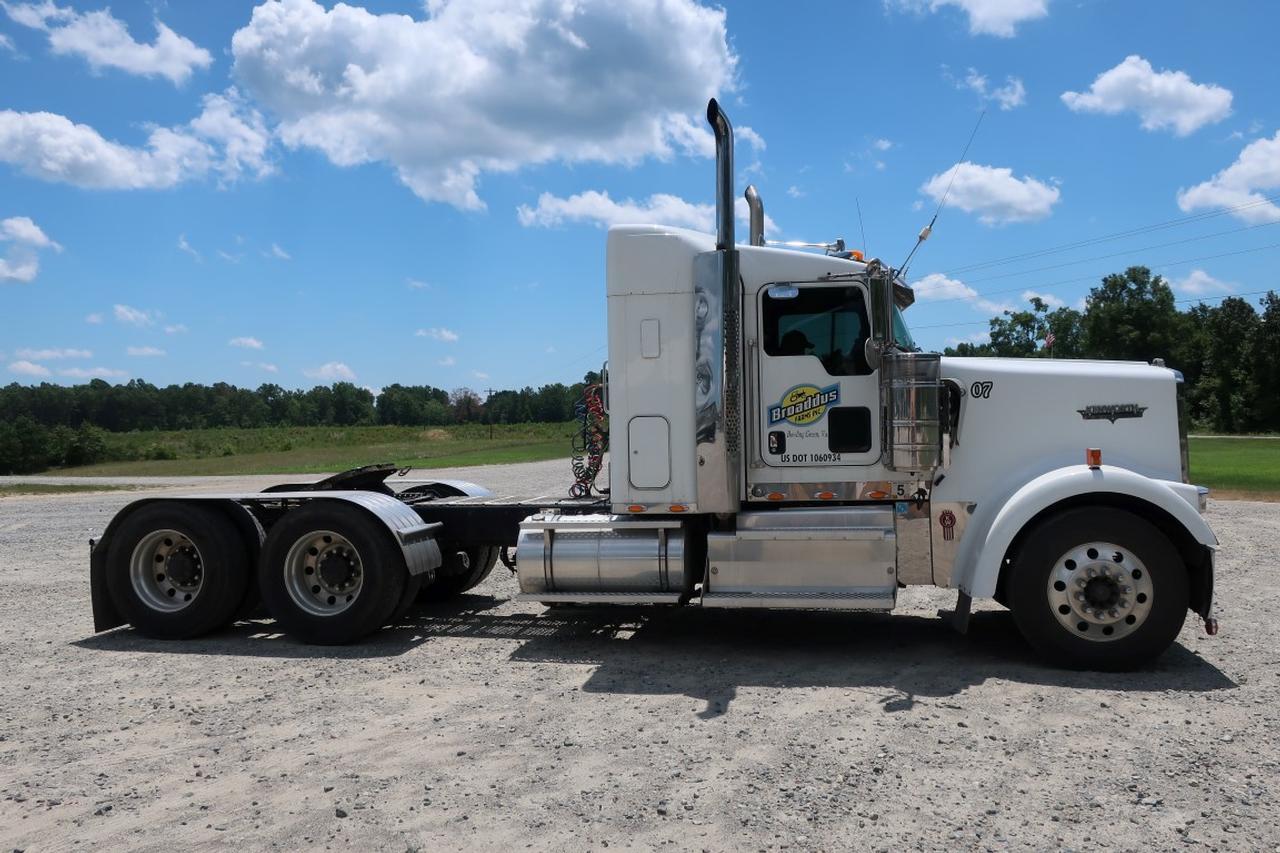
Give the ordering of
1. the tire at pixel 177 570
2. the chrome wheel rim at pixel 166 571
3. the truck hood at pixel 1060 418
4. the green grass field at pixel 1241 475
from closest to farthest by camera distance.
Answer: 1. the truck hood at pixel 1060 418
2. the tire at pixel 177 570
3. the chrome wheel rim at pixel 166 571
4. the green grass field at pixel 1241 475

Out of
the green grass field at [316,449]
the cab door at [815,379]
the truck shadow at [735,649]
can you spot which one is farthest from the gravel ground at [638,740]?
the green grass field at [316,449]

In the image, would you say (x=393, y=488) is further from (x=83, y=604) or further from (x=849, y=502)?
(x=849, y=502)

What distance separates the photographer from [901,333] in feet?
25.1

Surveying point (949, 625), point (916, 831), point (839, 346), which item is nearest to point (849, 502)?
point (839, 346)

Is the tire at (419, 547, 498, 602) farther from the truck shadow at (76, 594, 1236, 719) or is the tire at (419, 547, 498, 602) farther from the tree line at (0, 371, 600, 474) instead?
the tree line at (0, 371, 600, 474)

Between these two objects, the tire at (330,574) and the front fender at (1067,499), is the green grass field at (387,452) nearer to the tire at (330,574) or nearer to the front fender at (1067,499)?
the front fender at (1067,499)

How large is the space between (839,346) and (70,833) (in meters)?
5.80

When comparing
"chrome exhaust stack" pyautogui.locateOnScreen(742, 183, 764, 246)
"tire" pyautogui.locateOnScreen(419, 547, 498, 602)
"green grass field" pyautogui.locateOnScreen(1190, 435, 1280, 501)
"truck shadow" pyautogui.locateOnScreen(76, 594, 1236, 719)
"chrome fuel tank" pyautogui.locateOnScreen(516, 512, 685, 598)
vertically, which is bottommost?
"green grass field" pyautogui.locateOnScreen(1190, 435, 1280, 501)

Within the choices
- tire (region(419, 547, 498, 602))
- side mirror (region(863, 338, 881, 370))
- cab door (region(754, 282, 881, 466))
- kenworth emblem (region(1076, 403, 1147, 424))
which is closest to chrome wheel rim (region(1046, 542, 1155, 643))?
kenworth emblem (region(1076, 403, 1147, 424))

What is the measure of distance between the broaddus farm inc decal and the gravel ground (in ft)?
6.26

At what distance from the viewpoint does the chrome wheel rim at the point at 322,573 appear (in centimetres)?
831

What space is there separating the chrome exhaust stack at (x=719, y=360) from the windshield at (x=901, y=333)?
1.23 meters

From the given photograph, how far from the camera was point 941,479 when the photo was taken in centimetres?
736

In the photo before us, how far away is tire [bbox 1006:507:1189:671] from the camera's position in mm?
6727
